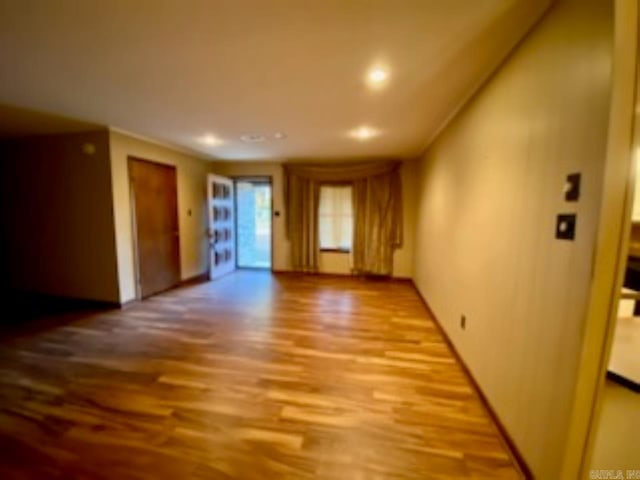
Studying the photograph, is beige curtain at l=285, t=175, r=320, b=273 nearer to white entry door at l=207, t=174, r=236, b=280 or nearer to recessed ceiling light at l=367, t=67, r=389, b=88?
white entry door at l=207, t=174, r=236, b=280

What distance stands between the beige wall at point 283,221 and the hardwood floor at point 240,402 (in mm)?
2194

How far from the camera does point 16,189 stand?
4215 mm

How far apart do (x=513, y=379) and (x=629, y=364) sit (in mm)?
547

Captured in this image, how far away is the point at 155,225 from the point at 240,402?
10.8ft

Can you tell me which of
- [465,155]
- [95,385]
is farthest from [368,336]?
[95,385]

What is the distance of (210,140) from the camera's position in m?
4.25

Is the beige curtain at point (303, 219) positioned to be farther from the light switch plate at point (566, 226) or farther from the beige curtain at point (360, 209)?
the light switch plate at point (566, 226)

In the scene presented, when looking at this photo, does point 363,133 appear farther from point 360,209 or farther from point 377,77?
point 360,209

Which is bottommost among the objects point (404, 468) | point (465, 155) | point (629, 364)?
point (404, 468)

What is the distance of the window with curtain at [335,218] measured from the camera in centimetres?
580

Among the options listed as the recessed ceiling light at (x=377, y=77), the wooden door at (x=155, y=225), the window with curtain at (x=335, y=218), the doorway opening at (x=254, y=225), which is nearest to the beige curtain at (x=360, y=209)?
the window with curtain at (x=335, y=218)

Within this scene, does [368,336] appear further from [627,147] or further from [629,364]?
[627,147]

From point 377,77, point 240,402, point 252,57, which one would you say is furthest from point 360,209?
point 240,402

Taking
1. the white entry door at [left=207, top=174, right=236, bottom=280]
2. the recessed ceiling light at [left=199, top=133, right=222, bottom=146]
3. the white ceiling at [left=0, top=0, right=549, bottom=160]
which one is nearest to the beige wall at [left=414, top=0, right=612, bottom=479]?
the white ceiling at [left=0, top=0, right=549, bottom=160]
